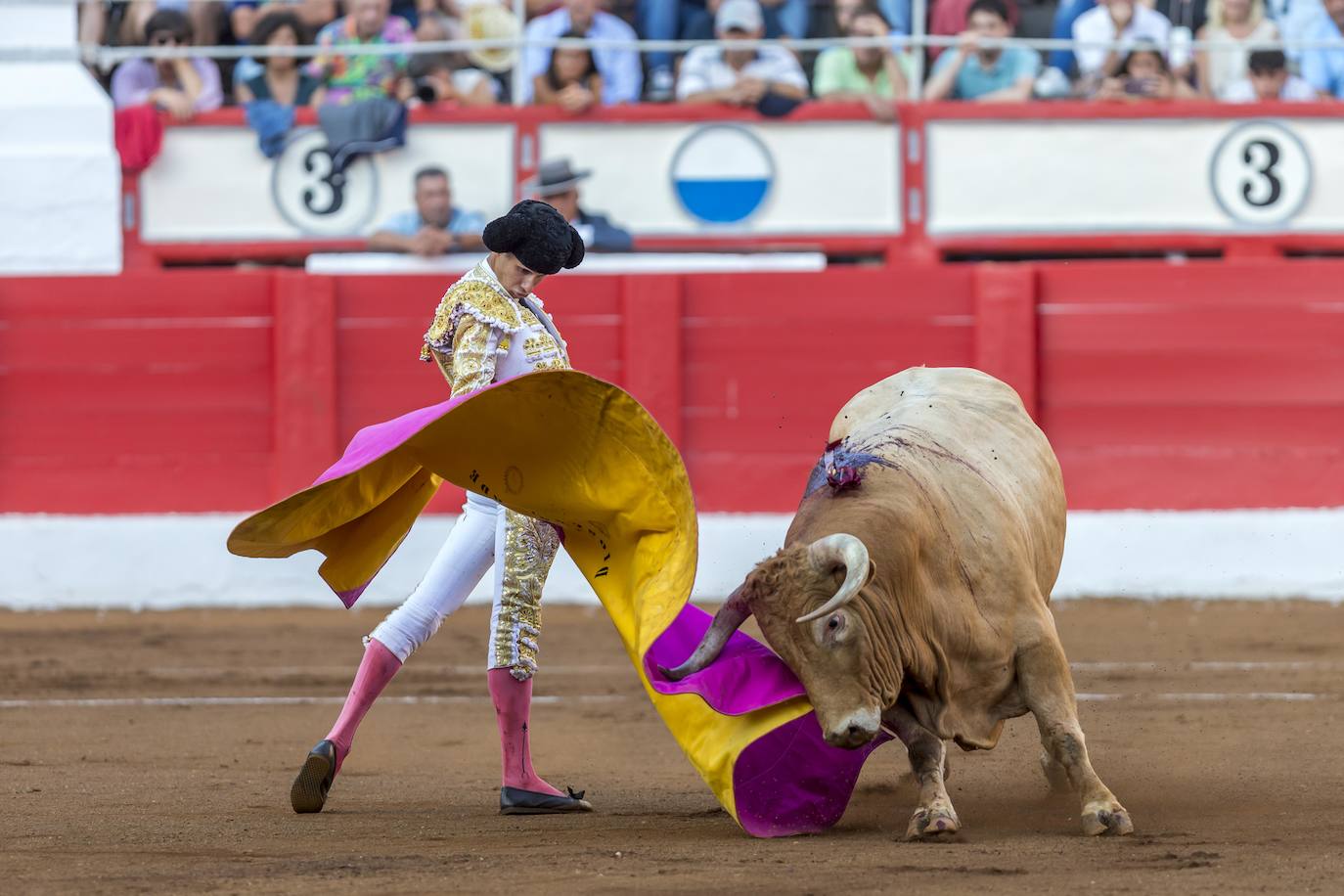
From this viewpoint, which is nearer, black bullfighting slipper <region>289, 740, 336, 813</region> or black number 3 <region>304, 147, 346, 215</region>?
black bullfighting slipper <region>289, 740, 336, 813</region>

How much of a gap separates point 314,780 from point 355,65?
5.87 metres

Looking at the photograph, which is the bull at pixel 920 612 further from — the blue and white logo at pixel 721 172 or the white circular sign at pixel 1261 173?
the white circular sign at pixel 1261 173

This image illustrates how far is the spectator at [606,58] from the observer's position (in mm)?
9211

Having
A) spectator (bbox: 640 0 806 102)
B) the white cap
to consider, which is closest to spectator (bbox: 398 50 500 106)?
spectator (bbox: 640 0 806 102)

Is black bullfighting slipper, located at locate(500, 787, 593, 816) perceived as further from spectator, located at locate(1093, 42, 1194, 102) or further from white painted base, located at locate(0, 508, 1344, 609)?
spectator, located at locate(1093, 42, 1194, 102)

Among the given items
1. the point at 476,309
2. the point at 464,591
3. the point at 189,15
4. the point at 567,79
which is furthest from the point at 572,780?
the point at 189,15

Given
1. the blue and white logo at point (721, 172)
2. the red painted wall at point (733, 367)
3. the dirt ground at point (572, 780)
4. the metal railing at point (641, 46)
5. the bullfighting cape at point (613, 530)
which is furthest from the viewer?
the blue and white logo at point (721, 172)

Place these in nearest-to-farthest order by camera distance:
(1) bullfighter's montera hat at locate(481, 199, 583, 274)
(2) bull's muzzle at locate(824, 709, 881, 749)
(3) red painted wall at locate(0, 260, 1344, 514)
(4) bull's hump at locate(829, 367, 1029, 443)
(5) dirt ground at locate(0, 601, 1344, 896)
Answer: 1. (5) dirt ground at locate(0, 601, 1344, 896)
2. (2) bull's muzzle at locate(824, 709, 881, 749)
3. (1) bullfighter's montera hat at locate(481, 199, 583, 274)
4. (4) bull's hump at locate(829, 367, 1029, 443)
5. (3) red painted wall at locate(0, 260, 1344, 514)

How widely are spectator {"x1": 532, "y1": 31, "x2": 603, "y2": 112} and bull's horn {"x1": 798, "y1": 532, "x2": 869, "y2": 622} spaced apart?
5.99 metres

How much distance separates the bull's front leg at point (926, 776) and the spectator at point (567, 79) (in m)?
5.85

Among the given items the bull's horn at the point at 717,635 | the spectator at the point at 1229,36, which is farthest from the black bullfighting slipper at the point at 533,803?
the spectator at the point at 1229,36

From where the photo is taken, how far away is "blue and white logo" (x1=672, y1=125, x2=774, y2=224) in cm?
917

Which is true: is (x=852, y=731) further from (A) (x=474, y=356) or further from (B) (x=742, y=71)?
(B) (x=742, y=71)

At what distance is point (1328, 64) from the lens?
9312 mm
